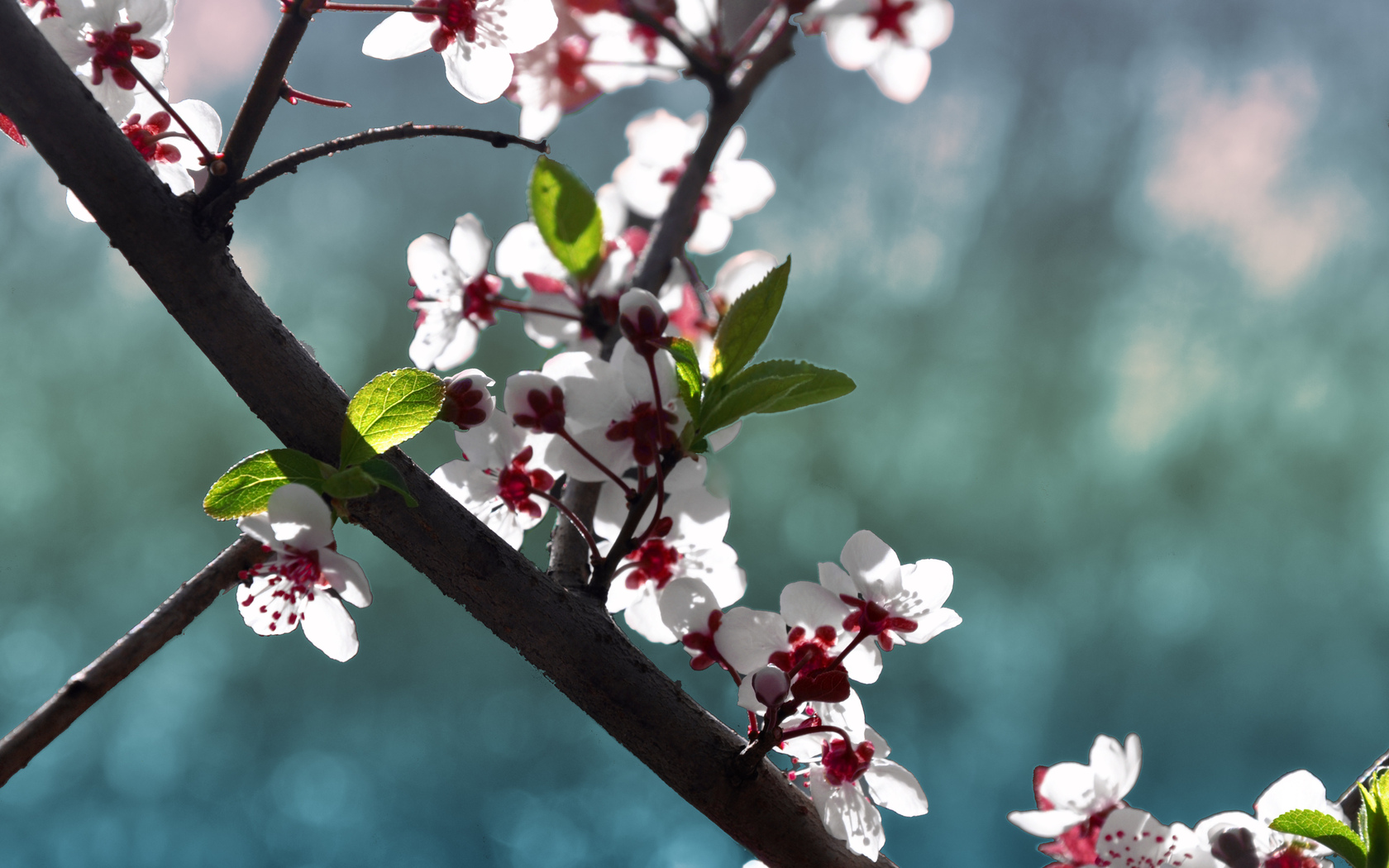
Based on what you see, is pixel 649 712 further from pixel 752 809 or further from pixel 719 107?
pixel 719 107

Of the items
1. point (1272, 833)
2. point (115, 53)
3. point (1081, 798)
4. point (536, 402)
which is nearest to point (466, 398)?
point (536, 402)

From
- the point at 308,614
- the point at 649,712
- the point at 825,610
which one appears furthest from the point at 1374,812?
the point at 308,614

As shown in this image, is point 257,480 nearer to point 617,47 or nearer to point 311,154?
point 311,154

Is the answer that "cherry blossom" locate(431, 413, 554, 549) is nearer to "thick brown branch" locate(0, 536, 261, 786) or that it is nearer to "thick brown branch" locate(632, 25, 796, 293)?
"thick brown branch" locate(0, 536, 261, 786)

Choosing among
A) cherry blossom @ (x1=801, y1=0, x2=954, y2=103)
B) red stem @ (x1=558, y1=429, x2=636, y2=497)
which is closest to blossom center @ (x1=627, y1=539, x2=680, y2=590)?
red stem @ (x1=558, y1=429, x2=636, y2=497)

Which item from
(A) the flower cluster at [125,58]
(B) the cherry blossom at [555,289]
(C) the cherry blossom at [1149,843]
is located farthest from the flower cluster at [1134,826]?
(A) the flower cluster at [125,58]

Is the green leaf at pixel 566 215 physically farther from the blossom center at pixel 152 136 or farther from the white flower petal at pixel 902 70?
the white flower petal at pixel 902 70
